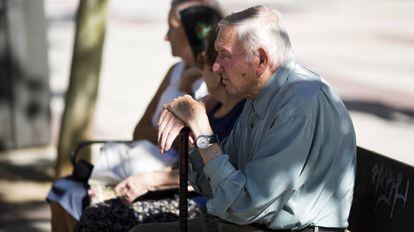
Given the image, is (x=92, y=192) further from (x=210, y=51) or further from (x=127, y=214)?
(x=210, y=51)

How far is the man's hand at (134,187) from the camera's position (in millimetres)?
3396

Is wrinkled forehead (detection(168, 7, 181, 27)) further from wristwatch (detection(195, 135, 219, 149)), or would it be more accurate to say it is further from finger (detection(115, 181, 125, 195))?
wristwatch (detection(195, 135, 219, 149))

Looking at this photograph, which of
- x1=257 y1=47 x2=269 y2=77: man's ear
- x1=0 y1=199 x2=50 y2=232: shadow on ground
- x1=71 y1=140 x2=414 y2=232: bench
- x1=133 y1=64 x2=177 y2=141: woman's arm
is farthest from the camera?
x1=0 y1=199 x2=50 y2=232: shadow on ground

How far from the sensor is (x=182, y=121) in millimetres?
2555

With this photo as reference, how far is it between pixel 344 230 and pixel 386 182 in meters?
0.31

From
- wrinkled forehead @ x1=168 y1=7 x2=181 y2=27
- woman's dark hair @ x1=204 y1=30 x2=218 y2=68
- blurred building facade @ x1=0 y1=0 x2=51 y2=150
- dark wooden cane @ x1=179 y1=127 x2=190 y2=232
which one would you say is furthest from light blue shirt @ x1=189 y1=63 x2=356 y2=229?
blurred building facade @ x1=0 y1=0 x2=51 y2=150

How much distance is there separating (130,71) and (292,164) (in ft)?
27.7

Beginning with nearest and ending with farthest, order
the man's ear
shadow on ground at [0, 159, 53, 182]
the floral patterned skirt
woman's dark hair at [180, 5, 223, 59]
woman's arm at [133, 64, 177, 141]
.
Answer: the man's ear, the floral patterned skirt, woman's dark hair at [180, 5, 223, 59], woman's arm at [133, 64, 177, 141], shadow on ground at [0, 159, 53, 182]

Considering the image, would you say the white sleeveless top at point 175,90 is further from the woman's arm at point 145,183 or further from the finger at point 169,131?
the finger at point 169,131

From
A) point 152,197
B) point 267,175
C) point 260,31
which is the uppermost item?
point 260,31

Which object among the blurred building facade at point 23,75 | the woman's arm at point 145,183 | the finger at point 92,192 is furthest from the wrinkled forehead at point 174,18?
the blurred building facade at point 23,75

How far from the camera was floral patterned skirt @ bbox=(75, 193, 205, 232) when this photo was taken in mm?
3383

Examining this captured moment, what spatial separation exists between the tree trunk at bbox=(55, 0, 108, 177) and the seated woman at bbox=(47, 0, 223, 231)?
139 centimetres

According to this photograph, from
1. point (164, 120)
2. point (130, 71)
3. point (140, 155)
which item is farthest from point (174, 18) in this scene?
point (130, 71)
